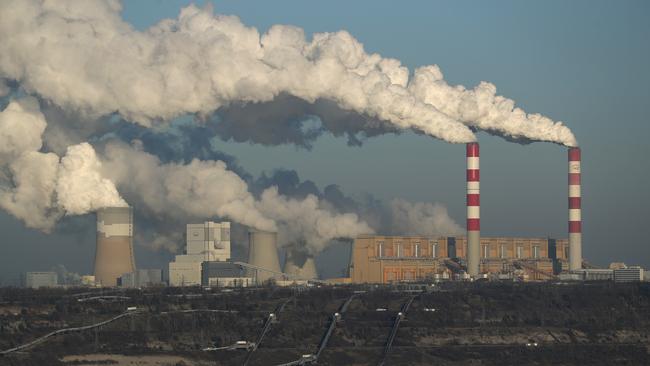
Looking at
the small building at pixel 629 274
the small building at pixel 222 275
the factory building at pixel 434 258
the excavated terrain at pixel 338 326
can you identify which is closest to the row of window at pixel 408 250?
the factory building at pixel 434 258

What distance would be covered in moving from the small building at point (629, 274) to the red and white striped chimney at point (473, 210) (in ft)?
41.0

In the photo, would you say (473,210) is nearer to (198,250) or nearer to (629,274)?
(629,274)

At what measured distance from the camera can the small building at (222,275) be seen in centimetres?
10800

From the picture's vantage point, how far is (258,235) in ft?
369

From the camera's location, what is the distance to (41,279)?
112688 millimetres

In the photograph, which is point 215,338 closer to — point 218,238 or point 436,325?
point 436,325

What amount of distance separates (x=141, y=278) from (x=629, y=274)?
41.4 m

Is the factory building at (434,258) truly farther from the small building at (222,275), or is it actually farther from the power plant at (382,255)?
the small building at (222,275)

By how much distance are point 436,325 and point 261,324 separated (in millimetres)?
10573

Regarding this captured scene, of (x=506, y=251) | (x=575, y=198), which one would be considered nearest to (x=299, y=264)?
(x=506, y=251)

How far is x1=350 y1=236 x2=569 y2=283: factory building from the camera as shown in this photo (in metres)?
115

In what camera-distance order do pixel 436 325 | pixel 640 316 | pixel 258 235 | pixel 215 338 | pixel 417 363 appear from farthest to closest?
pixel 258 235 < pixel 640 316 < pixel 436 325 < pixel 215 338 < pixel 417 363

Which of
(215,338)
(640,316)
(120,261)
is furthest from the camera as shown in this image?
(120,261)

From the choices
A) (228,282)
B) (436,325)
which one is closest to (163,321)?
(436,325)
